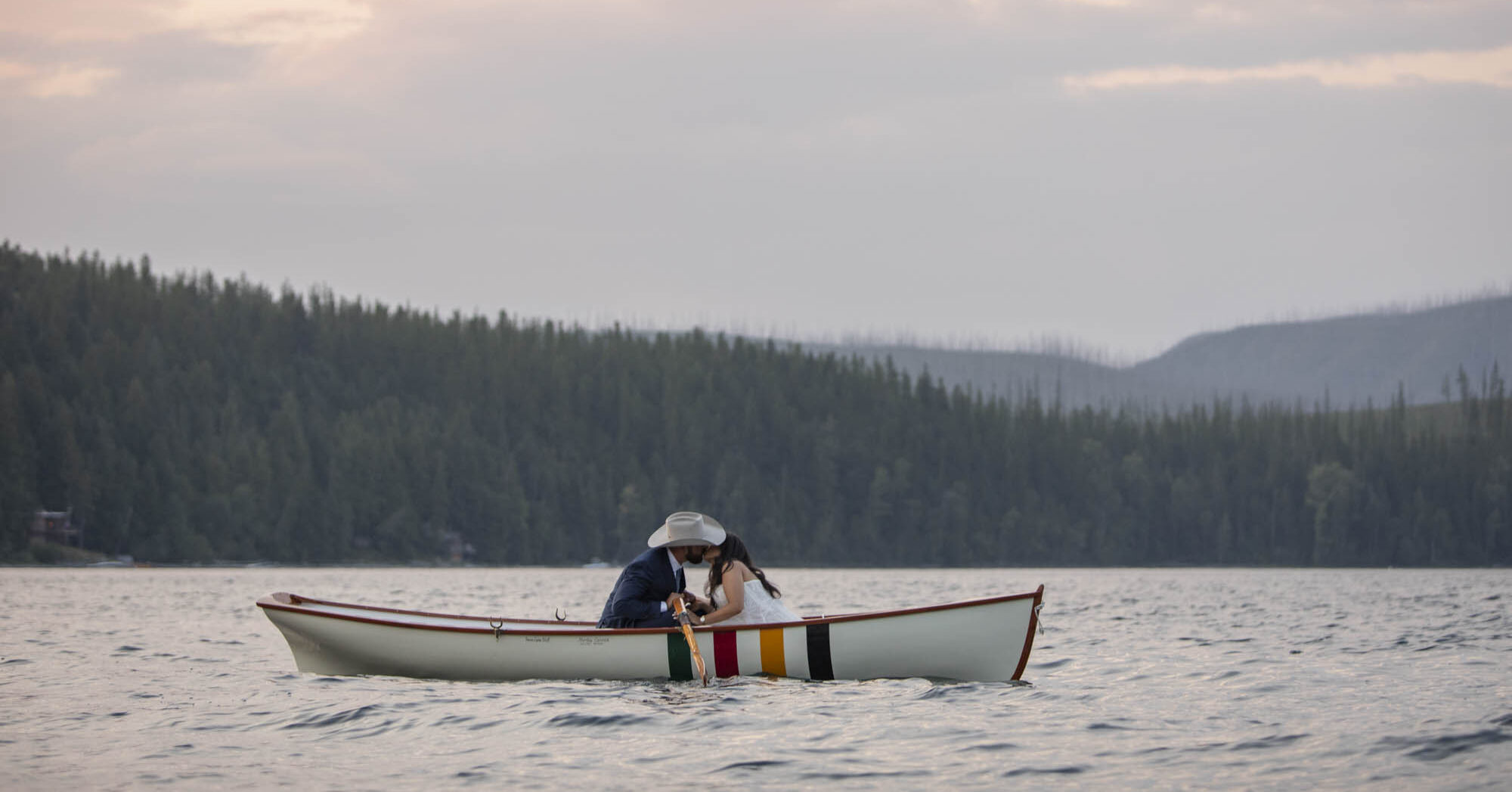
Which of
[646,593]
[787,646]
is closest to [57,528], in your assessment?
[646,593]

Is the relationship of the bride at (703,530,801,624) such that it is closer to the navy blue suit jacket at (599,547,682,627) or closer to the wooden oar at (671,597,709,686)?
the wooden oar at (671,597,709,686)

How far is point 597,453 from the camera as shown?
565 feet

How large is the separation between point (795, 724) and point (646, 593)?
4343mm

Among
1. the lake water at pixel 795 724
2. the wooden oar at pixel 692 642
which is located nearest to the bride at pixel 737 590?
the wooden oar at pixel 692 642

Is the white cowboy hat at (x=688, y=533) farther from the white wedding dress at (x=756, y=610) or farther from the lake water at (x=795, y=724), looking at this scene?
the lake water at (x=795, y=724)

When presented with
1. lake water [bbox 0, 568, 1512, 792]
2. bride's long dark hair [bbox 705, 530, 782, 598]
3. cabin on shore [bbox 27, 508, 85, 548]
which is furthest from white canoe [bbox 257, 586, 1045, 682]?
cabin on shore [bbox 27, 508, 85, 548]

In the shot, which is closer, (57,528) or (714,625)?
(714,625)

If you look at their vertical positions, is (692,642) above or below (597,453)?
below

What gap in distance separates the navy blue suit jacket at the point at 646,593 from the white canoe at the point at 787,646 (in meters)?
0.52

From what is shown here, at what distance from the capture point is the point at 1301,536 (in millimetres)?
175625

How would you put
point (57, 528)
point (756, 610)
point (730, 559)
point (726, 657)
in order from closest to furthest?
1. point (726, 657)
2. point (730, 559)
3. point (756, 610)
4. point (57, 528)

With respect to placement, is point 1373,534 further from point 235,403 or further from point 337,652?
point 337,652

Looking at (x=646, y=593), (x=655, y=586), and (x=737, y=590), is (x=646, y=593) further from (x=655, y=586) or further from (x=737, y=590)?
(x=737, y=590)

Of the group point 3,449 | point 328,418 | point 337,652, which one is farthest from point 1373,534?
point 337,652
